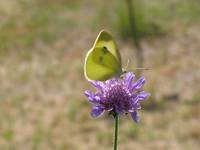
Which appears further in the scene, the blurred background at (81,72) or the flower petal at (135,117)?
the blurred background at (81,72)

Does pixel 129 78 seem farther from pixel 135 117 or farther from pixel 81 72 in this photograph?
pixel 81 72

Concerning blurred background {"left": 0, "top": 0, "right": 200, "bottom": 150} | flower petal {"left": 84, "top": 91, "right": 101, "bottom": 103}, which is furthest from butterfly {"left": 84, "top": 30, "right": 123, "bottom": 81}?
blurred background {"left": 0, "top": 0, "right": 200, "bottom": 150}

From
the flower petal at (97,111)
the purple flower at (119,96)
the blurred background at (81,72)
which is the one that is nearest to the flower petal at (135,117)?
the purple flower at (119,96)

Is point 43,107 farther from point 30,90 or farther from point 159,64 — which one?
point 159,64

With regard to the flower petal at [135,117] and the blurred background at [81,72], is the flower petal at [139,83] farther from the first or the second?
the blurred background at [81,72]

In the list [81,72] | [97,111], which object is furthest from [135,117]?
[81,72]

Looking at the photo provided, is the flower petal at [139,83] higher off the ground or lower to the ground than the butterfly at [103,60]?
lower

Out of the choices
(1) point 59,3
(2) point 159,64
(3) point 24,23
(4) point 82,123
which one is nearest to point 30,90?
(4) point 82,123
